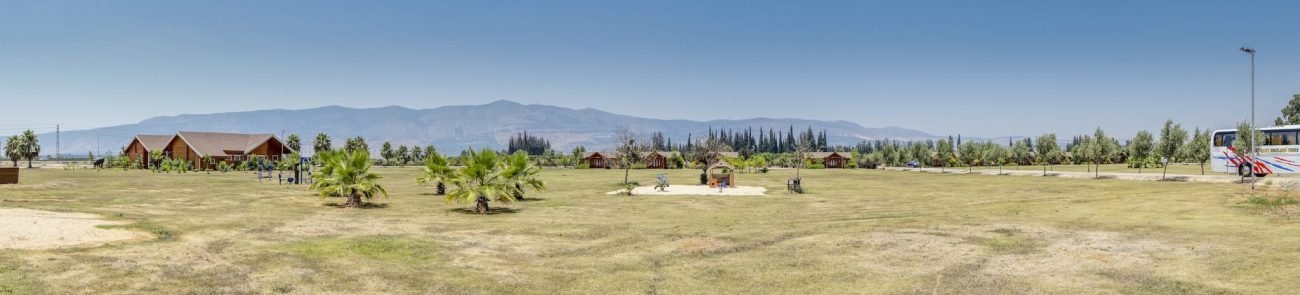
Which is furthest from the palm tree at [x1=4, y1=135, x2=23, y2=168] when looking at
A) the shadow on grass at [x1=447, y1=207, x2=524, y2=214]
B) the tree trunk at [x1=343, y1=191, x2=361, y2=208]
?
the shadow on grass at [x1=447, y1=207, x2=524, y2=214]

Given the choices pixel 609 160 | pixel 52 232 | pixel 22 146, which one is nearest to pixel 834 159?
pixel 609 160

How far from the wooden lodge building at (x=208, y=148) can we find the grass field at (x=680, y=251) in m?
73.3

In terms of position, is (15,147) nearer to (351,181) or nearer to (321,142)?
(321,142)

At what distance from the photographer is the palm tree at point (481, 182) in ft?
103

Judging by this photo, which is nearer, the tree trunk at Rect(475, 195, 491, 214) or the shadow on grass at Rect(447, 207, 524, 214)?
the tree trunk at Rect(475, 195, 491, 214)

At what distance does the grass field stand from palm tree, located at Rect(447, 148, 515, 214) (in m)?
1.22

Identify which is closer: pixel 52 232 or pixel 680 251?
pixel 52 232

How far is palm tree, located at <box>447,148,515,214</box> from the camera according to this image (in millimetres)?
31394

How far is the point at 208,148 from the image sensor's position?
325ft

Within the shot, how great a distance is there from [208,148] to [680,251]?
100 metres

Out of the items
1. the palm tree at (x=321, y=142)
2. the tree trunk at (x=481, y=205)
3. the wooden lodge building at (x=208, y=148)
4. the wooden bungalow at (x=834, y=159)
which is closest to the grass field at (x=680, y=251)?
the tree trunk at (x=481, y=205)

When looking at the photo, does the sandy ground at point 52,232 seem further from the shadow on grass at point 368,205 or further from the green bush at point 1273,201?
the green bush at point 1273,201

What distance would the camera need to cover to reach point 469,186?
32969 millimetres

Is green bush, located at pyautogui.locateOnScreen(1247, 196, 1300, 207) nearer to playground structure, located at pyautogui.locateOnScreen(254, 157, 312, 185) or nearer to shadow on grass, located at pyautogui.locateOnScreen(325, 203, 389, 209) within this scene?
shadow on grass, located at pyautogui.locateOnScreen(325, 203, 389, 209)
